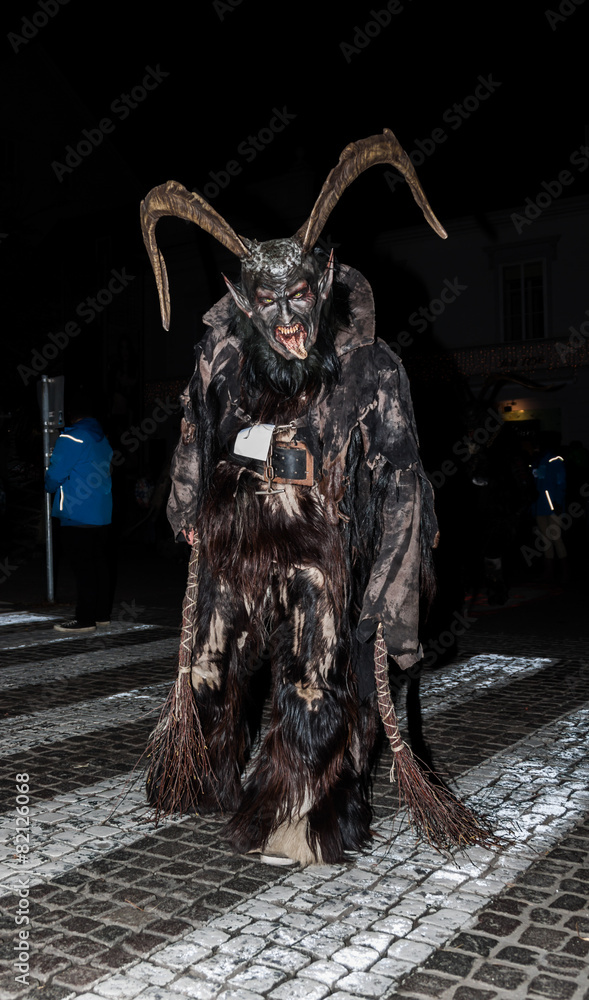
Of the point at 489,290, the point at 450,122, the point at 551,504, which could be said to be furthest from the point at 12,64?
the point at 551,504

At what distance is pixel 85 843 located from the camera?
10.7 feet

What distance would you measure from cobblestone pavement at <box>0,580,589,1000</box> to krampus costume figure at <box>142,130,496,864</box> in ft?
0.68

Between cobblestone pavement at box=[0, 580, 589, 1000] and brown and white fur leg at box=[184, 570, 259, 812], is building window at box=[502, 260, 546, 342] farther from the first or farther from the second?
brown and white fur leg at box=[184, 570, 259, 812]

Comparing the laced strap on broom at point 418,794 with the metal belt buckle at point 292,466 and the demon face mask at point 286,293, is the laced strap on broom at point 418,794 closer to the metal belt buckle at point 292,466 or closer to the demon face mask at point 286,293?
the metal belt buckle at point 292,466

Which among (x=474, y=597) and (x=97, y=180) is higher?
(x=97, y=180)

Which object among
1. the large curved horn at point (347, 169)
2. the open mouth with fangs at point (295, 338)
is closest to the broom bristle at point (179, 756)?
the open mouth with fangs at point (295, 338)

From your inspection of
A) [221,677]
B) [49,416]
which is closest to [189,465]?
[221,677]

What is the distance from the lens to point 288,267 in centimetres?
313

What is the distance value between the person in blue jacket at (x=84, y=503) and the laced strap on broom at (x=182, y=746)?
4.52 m

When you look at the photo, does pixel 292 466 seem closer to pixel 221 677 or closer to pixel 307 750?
pixel 221 677

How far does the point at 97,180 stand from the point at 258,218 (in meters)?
4.92

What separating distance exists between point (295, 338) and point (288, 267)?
0.26 metres

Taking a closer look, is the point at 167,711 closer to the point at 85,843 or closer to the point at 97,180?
the point at 85,843

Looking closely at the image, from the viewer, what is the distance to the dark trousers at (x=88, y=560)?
796 centimetres
